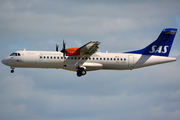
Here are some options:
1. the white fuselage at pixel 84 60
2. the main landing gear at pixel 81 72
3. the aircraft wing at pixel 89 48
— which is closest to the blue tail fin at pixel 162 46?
the white fuselage at pixel 84 60

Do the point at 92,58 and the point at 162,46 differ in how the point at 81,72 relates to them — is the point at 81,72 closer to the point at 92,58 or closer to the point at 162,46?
the point at 92,58

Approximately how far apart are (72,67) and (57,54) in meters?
2.35

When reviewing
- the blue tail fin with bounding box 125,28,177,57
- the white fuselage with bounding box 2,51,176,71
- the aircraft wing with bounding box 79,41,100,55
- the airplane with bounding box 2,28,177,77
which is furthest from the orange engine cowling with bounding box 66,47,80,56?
the blue tail fin with bounding box 125,28,177,57

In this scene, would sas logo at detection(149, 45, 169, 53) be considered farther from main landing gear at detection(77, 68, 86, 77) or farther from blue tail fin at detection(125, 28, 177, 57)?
main landing gear at detection(77, 68, 86, 77)

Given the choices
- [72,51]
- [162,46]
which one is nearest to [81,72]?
[72,51]

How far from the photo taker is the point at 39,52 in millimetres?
37594

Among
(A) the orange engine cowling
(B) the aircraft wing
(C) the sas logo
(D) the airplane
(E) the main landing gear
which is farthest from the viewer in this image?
(C) the sas logo

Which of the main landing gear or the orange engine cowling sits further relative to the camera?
the main landing gear

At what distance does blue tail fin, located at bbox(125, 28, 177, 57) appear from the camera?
40.2 metres

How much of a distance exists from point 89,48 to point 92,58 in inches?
66.1

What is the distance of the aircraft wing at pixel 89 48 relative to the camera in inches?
1427

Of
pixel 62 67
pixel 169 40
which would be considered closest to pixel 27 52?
pixel 62 67

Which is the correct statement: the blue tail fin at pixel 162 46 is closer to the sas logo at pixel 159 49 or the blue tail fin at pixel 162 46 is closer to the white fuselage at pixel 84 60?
the sas logo at pixel 159 49

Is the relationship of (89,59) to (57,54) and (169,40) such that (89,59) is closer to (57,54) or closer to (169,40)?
(57,54)
